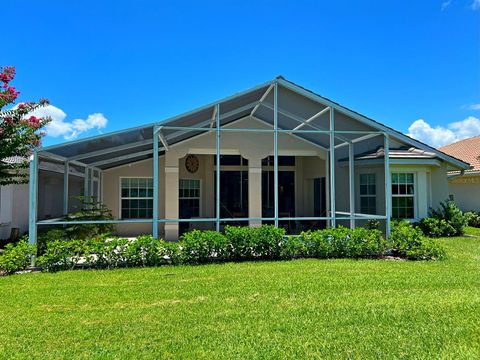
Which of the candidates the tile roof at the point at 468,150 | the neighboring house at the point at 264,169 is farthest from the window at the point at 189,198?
the tile roof at the point at 468,150

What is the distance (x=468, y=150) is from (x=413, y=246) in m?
17.9

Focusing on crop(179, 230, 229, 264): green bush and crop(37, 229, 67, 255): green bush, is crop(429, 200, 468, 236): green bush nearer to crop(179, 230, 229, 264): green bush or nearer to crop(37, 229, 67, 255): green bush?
crop(179, 230, 229, 264): green bush

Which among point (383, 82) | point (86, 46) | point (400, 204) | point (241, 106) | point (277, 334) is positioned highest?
point (86, 46)

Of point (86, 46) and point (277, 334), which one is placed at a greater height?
point (86, 46)

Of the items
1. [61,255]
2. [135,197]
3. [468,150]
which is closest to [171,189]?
[135,197]

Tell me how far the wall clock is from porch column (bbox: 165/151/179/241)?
6.83 ft

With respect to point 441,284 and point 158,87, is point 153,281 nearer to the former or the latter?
point 441,284

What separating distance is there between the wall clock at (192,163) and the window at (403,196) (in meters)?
7.50

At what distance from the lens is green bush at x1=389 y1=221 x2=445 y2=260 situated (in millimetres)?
8375

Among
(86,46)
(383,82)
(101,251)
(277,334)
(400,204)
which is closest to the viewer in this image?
(277,334)

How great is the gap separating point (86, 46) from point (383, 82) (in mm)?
13487

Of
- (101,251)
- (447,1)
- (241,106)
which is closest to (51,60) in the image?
(241,106)

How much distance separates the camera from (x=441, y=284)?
6117 mm

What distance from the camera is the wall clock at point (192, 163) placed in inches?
548
